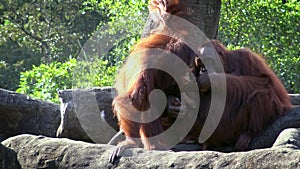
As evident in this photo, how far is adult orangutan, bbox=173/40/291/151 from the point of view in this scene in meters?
3.40

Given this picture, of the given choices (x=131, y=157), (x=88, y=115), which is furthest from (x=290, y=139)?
(x=88, y=115)

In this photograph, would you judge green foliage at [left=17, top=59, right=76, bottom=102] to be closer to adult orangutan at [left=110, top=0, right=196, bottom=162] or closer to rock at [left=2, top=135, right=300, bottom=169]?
adult orangutan at [left=110, top=0, right=196, bottom=162]

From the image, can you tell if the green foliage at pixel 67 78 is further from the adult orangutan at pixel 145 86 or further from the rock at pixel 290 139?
the rock at pixel 290 139

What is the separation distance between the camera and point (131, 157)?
8.98 feet

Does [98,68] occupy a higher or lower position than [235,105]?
lower

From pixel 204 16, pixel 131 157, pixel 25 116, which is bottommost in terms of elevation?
pixel 25 116

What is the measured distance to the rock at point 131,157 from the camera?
234 centimetres

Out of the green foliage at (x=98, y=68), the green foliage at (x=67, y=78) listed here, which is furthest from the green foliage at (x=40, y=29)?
the green foliage at (x=67, y=78)

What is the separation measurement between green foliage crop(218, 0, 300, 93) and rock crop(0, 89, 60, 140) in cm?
427

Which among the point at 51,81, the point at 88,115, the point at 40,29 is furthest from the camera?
the point at 40,29

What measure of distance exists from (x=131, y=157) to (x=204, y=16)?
1.96m

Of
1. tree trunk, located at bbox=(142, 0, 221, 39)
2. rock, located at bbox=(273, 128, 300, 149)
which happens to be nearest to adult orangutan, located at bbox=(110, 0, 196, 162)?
rock, located at bbox=(273, 128, 300, 149)

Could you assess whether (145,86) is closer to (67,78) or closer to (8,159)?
(8,159)

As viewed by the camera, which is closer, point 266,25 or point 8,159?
point 8,159
